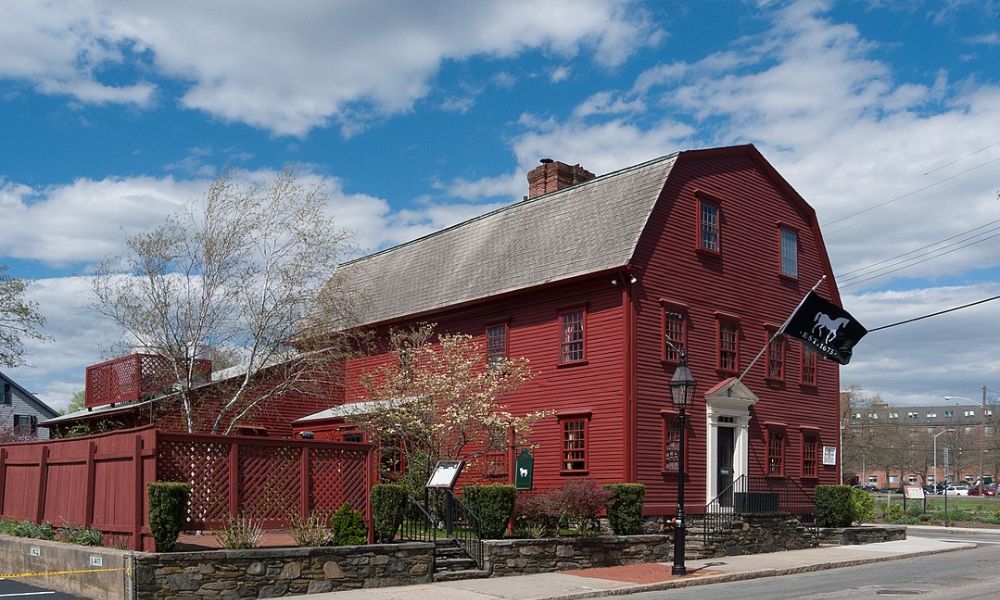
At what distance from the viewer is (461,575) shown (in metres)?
18.2

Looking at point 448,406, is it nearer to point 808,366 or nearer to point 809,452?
point 809,452

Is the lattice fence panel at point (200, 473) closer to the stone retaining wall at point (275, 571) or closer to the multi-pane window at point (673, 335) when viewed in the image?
the stone retaining wall at point (275, 571)

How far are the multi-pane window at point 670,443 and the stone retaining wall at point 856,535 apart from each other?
5.42 metres

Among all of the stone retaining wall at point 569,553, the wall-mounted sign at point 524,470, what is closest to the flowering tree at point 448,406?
the wall-mounted sign at point 524,470

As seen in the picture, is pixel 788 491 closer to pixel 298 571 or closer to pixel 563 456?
pixel 563 456

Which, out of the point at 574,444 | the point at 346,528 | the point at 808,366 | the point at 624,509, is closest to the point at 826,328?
the point at 808,366

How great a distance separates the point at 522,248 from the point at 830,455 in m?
11.7

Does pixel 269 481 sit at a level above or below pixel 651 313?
below

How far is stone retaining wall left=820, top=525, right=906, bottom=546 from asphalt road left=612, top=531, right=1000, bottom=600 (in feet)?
12.1

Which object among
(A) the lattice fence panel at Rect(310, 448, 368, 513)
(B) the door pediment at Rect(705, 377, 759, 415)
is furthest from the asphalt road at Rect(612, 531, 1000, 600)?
(B) the door pediment at Rect(705, 377, 759, 415)

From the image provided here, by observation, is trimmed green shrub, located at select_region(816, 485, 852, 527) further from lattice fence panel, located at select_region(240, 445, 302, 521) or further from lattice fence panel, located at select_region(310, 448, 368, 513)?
lattice fence panel, located at select_region(240, 445, 302, 521)

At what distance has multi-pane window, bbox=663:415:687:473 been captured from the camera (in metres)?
25.0

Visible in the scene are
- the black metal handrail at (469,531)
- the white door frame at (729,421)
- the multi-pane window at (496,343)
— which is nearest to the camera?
the black metal handrail at (469,531)

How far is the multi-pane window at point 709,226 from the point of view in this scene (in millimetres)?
27250
